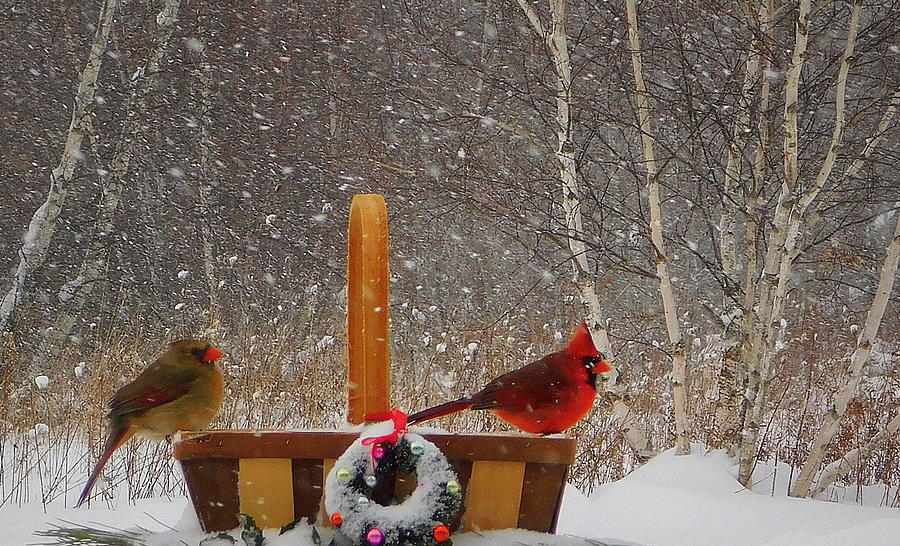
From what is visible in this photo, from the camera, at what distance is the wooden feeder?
4.35 feet

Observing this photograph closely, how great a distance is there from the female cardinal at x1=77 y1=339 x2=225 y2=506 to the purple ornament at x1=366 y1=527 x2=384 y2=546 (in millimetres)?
625

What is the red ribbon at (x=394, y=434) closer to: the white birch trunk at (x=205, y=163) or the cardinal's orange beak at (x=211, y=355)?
the cardinal's orange beak at (x=211, y=355)

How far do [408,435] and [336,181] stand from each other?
8889 millimetres

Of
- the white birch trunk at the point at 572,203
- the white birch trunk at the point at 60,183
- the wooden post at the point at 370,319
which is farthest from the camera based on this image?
the white birch trunk at the point at 60,183

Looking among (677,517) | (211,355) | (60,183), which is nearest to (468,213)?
(60,183)

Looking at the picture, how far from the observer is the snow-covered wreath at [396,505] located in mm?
1208

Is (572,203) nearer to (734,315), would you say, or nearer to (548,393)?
(734,315)

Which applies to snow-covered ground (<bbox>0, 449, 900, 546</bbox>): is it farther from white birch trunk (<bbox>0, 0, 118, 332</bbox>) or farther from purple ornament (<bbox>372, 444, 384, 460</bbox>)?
white birch trunk (<bbox>0, 0, 118, 332</bbox>)

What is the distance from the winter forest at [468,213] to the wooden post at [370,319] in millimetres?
2205

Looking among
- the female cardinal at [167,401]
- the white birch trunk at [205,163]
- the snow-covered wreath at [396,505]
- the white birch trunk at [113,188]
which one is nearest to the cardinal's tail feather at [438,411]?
the snow-covered wreath at [396,505]

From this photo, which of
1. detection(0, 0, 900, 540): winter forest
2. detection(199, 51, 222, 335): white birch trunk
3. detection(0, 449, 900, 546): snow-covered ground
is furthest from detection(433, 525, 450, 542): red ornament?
detection(199, 51, 222, 335): white birch trunk

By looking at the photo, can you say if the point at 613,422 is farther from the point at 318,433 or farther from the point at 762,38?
the point at 318,433

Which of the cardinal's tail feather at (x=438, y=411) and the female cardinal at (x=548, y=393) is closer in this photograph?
the cardinal's tail feather at (x=438, y=411)

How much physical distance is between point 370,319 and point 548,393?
13.2 inches
